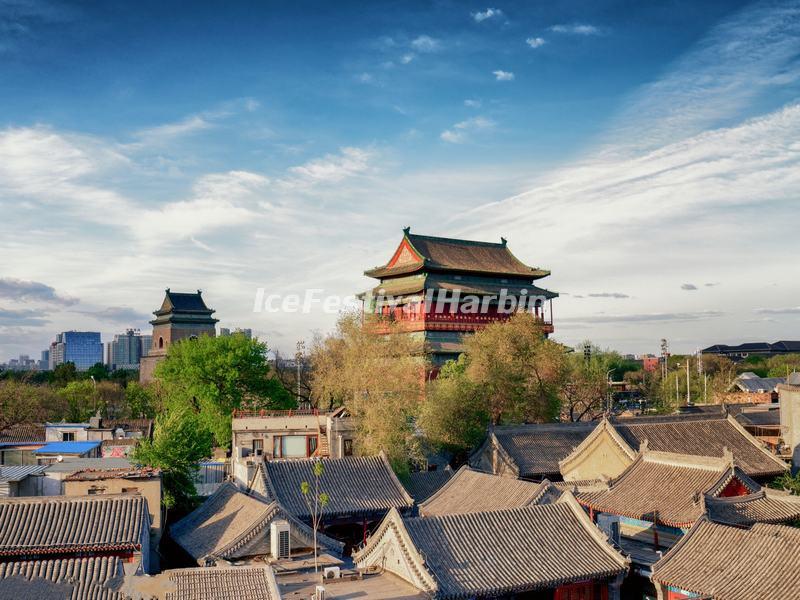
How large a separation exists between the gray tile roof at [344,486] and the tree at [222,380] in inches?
587

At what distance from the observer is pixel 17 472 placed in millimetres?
28109

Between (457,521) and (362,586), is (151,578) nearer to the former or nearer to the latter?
(362,586)

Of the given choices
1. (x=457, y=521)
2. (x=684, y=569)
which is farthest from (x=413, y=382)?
(x=684, y=569)

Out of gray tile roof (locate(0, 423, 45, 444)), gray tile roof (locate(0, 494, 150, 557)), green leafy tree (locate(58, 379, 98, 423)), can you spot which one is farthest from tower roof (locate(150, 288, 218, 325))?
gray tile roof (locate(0, 494, 150, 557))

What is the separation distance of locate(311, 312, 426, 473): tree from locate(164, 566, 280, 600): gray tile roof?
13.0 metres

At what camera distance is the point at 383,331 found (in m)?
38.0

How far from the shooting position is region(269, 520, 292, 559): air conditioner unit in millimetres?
21719

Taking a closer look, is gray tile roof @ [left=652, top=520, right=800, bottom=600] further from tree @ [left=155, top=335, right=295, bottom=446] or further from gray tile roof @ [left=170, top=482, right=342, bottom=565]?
tree @ [left=155, top=335, right=295, bottom=446]

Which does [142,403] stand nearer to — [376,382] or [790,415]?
[376,382]

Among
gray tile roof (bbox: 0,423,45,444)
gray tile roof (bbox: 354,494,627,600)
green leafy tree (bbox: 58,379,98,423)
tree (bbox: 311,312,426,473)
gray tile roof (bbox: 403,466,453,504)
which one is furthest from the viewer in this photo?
green leafy tree (bbox: 58,379,98,423)

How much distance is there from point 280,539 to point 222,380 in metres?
21.5

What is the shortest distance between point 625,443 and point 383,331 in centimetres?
1409

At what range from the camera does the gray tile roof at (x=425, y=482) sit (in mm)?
28719

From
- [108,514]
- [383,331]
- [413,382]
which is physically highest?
[383,331]
